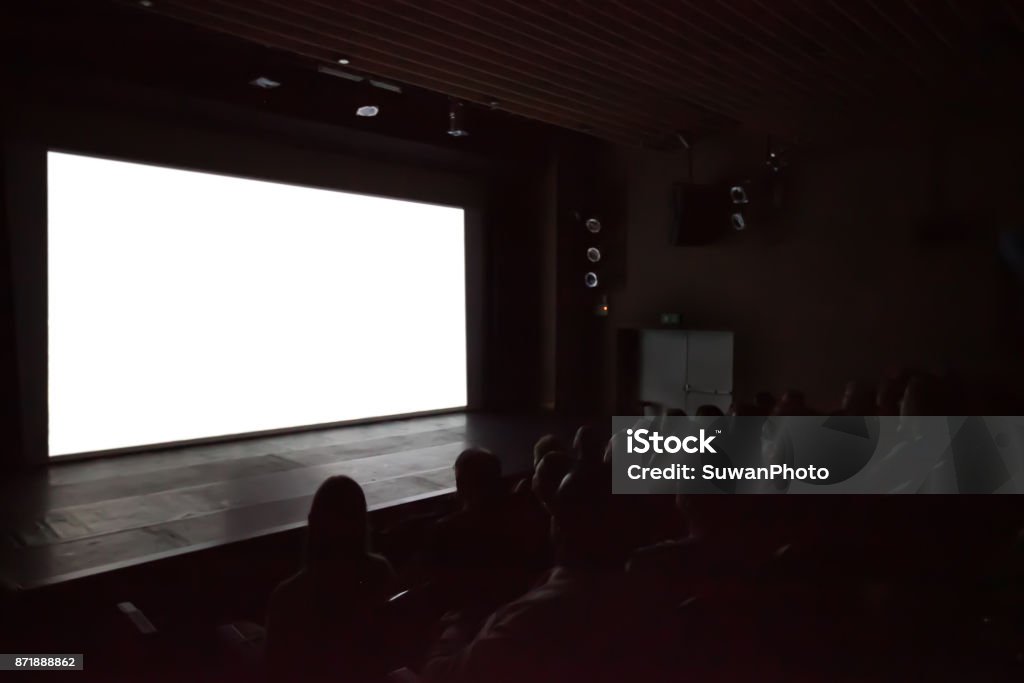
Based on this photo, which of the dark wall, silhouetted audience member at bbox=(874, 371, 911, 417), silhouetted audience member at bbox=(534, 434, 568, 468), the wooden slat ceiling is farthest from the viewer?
the dark wall

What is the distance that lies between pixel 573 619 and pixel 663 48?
3.86 metres

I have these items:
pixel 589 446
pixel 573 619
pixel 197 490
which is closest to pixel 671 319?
pixel 197 490

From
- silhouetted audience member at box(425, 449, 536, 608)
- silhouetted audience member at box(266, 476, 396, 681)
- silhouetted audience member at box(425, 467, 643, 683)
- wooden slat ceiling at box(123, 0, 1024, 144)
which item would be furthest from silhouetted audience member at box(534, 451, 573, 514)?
wooden slat ceiling at box(123, 0, 1024, 144)

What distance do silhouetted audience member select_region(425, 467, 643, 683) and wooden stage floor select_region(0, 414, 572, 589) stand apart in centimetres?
218

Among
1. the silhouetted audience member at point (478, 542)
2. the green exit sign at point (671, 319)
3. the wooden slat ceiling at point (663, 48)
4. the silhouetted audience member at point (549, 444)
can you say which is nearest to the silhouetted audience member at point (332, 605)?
the silhouetted audience member at point (478, 542)

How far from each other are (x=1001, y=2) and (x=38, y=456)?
6909 mm

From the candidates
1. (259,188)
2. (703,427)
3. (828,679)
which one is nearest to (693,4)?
(703,427)

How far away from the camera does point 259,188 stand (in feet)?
19.4

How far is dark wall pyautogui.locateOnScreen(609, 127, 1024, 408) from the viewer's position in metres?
5.12

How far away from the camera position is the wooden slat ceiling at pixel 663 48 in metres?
3.63

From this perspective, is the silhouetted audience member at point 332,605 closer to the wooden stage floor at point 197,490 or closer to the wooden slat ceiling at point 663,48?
the wooden stage floor at point 197,490

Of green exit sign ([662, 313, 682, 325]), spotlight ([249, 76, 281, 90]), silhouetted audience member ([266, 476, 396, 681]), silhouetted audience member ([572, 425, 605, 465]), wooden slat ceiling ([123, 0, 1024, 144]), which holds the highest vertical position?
spotlight ([249, 76, 281, 90])

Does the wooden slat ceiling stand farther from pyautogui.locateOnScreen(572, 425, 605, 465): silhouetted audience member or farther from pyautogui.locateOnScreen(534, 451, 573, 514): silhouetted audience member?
pyautogui.locateOnScreen(534, 451, 573, 514): silhouetted audience member

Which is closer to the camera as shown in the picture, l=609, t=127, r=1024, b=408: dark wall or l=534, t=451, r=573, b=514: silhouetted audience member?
l=534, t=451, r=573, b=514: silhouetted audience member
